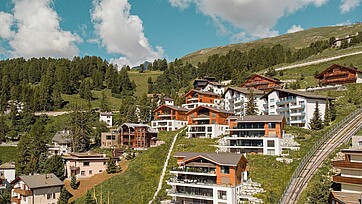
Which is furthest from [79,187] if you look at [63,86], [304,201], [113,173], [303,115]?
[63,86]

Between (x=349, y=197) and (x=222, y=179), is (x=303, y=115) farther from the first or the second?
(x=349, y=197)

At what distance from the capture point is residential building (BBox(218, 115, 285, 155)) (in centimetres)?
5338

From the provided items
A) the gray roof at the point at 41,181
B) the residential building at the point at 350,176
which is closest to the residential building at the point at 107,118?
the gray roof at the point at 41,181

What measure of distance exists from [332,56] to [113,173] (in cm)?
9239

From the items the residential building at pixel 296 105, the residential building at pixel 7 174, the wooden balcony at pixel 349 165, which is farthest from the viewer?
the residential building at pixel 7 174

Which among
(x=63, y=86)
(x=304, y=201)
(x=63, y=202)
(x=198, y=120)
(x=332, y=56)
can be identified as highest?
(x=332, y=56)

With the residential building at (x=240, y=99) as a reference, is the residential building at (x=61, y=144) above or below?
below

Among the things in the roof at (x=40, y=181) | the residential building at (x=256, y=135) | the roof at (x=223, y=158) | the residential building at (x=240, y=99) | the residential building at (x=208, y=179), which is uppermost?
the residential building at (x=240, y=99)

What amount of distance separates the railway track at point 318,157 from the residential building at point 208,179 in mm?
6635

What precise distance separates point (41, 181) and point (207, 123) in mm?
34469

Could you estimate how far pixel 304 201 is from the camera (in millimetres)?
38625

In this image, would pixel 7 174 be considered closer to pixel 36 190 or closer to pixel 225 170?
pixel 36 190

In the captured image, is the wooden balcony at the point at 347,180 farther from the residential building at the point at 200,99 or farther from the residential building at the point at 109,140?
the residential building at the point at 200,99

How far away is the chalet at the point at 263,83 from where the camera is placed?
301 feet
